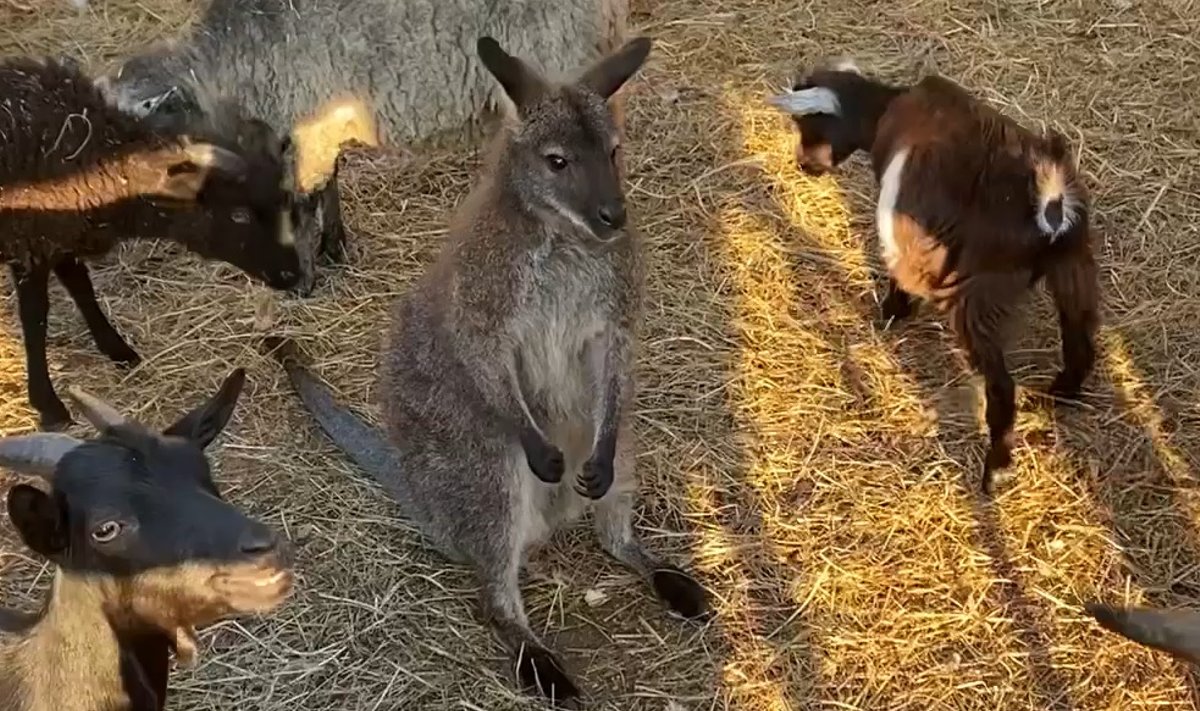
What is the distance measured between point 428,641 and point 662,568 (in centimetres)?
71

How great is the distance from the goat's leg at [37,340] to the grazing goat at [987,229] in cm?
283

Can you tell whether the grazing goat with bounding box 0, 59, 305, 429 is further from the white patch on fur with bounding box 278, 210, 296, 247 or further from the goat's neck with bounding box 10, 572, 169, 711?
the goat's neck with bounding box 10, 572, 169, 711

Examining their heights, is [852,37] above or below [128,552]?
below

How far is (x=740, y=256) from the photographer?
16.6 feet

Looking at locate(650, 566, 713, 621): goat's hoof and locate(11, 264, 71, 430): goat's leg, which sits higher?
locate(11, 264, 71, 430): goat's leg

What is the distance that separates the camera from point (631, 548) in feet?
12.6

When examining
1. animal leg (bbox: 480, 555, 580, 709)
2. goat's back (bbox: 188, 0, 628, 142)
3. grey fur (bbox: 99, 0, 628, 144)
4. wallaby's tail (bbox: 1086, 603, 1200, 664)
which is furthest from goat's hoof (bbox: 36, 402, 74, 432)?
wallaby's tail (bbox: 1086, 603, 1200, 664)

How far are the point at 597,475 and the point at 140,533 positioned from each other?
135 cm

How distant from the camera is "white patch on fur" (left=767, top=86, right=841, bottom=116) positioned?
472 cm

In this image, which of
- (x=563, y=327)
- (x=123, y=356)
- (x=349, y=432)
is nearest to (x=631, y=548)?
(x=563, y=327)

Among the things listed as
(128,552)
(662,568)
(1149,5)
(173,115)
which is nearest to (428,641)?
(662,568)

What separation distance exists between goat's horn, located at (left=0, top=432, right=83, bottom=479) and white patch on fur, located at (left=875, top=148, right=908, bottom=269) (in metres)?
2.67

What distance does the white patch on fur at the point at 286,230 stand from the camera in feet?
15.0

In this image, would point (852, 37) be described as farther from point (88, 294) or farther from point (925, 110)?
point (88, 294)
